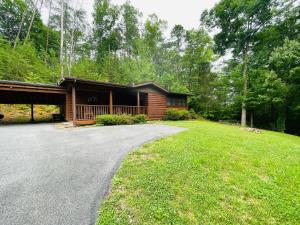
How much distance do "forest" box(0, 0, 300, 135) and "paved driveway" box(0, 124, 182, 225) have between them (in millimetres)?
14479

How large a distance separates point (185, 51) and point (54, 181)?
2253cm

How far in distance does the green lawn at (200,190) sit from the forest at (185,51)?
13128 millimetres

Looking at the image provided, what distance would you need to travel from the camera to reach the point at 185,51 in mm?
21609

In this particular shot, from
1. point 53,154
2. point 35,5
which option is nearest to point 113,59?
point 35,5

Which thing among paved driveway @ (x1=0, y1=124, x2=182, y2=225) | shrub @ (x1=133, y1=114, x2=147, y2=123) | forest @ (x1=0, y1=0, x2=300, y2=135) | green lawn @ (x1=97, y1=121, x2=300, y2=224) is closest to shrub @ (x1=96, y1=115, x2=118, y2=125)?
shrub @ (x1=133, y1=114, x2=147, y2=123)

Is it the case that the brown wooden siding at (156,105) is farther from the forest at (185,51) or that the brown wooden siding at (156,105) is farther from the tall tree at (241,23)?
the tall tree at (241,23)

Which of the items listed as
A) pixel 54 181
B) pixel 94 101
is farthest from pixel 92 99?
pixel 54 181

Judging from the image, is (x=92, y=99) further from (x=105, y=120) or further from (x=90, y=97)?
(x=105, y=120)

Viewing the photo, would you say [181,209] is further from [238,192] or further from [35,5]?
[35,5]

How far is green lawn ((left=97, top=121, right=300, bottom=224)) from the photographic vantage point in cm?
216

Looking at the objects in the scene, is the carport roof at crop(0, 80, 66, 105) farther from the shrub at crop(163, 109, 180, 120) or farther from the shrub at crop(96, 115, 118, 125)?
the shrub at crop(163, 109, 180, 120)

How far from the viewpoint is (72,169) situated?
Answer: 3342 mm

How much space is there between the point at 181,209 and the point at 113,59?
Result: 2173 cm

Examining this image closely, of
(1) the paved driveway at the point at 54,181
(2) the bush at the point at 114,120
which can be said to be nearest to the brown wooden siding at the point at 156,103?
(2) the bush at the point at 114,120
